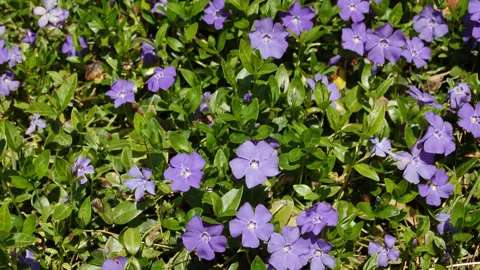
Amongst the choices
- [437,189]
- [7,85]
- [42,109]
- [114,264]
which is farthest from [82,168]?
[437,189]

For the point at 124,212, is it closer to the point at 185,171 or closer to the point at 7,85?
the point at 185,171

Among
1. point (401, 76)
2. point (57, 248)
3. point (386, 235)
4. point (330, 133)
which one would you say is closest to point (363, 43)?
point (401, 76)

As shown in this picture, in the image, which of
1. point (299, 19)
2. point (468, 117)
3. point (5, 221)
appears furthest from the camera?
point (299, 19)

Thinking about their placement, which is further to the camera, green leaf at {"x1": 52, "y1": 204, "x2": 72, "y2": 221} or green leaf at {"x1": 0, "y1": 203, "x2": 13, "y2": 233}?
green leaf at {"x1": 52, "y1": 204, "x2": 72, "y2": 221}

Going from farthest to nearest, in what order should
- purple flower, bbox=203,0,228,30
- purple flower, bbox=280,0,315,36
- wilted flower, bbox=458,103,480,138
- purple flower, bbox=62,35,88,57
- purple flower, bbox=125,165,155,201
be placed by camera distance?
purple flower, bbox=62,35,88,57 < purple flower, bbox=203,0,228,30 < purple flower, bbox=280,0,315,36 < wilted flower, bbox=458,103,480,138 < purple flower, bbox=125,165,155,201

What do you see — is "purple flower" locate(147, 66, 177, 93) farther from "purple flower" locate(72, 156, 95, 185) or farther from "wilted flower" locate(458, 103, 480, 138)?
"wilted flower" locate(458, 103, 480, 138)

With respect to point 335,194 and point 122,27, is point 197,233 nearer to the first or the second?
point 335,194

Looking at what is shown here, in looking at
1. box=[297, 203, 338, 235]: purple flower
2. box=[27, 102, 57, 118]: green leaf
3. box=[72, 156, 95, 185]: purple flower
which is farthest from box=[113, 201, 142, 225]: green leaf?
box=[297, 203, 338, 235]: purple flower
